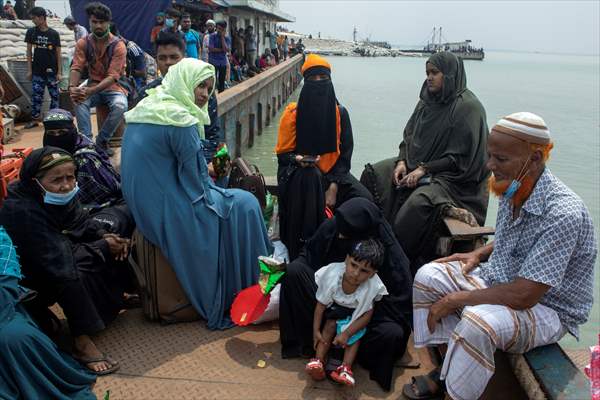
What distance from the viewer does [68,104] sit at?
768cm

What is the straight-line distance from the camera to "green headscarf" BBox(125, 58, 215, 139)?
2699 millimetres

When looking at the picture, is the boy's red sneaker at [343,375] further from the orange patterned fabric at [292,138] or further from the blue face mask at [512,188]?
the orange patterned fabric at [292,138]

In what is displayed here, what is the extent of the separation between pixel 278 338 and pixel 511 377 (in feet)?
4.31

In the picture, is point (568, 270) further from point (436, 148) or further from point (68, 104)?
→ point (68, 104)

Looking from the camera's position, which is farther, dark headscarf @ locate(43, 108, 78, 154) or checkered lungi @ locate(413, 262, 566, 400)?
dark headscarf @ locate(43, 108, 78, 154)

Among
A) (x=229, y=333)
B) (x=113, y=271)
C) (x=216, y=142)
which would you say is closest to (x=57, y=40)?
(x=216, y=142)

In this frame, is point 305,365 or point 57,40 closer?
point 305,365

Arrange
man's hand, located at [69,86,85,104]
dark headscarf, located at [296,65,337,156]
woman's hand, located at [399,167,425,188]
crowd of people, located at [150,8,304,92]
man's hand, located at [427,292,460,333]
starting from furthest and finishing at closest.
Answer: crowd of people, located at [150,8,304,92] → man's hand, located at [69,86,85,104] → woman's hand, located at [399,167,425,188] → dark headscarf, located at [296,65,337,156] → man's hand, located at [427,292,460,333]

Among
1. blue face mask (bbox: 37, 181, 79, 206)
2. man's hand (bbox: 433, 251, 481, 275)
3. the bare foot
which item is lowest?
the bare foot

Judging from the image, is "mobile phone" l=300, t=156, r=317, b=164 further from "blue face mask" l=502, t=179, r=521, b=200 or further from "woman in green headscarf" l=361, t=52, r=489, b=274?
"blue face mask" l=502, t=179, r=521, b=200

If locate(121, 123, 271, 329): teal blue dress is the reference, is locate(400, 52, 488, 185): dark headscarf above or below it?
above

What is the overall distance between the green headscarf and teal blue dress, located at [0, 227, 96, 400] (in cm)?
96

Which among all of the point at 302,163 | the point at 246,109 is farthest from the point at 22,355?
the point at 246,109

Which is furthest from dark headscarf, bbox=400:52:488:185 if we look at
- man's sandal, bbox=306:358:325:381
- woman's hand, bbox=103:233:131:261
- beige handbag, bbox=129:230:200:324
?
woman's hand, bbox=103:233:131:261
